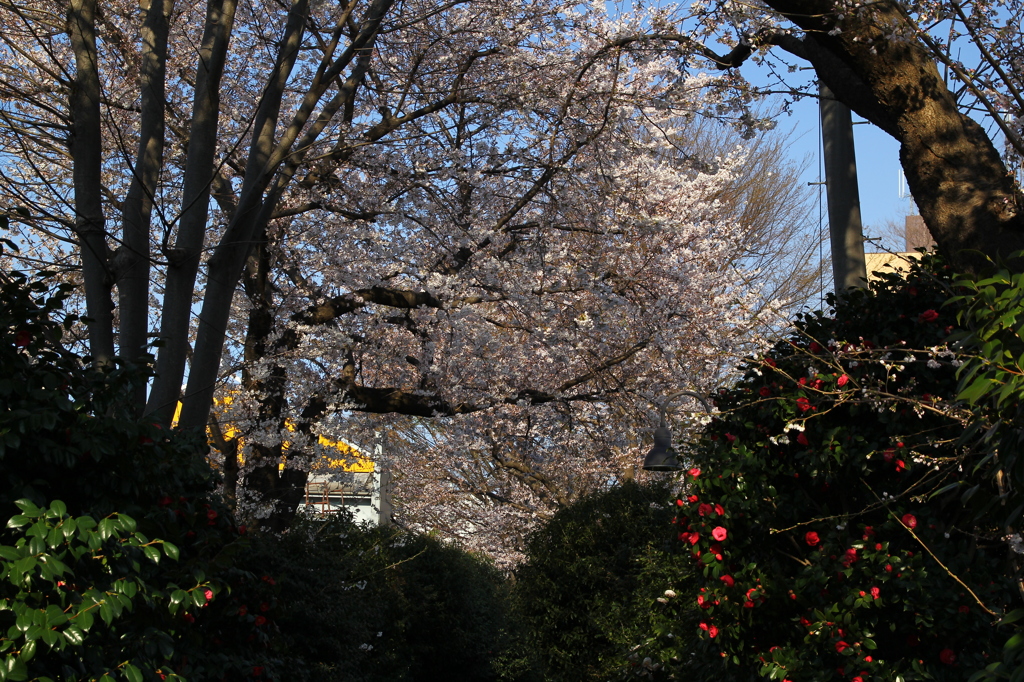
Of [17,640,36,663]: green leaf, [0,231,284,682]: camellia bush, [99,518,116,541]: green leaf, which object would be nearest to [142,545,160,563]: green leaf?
[0,231,284,682]: camellia bush

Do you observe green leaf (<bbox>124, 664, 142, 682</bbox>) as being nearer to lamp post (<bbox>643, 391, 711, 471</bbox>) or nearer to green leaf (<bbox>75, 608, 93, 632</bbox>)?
green leaf (<bbox>75, 608, 93, 632</bbox>)

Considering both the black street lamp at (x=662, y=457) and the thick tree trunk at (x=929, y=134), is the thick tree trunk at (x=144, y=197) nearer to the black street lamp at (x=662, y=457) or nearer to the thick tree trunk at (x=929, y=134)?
the black street lamp at (x=662, y=457)

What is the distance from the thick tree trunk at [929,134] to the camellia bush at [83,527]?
3436mm

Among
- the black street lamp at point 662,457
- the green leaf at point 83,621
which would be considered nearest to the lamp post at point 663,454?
the black street lamp at point 662,457

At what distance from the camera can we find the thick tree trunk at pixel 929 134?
3.71 m

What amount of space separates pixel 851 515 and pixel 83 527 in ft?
9.95

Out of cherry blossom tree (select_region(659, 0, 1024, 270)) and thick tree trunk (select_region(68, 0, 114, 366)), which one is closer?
cherry blossom tree (select_region(659, 0, 1024, 270))

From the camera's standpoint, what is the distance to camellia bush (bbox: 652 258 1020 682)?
12.2 feet

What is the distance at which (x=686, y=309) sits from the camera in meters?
11.1

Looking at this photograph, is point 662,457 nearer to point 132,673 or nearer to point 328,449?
point 132,673

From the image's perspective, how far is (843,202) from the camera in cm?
523

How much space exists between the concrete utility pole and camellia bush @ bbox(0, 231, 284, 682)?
151 inches

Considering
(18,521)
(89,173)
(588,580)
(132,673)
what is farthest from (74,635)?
(588,580)

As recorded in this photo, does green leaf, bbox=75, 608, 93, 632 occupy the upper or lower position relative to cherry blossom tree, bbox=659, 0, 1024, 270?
lower
